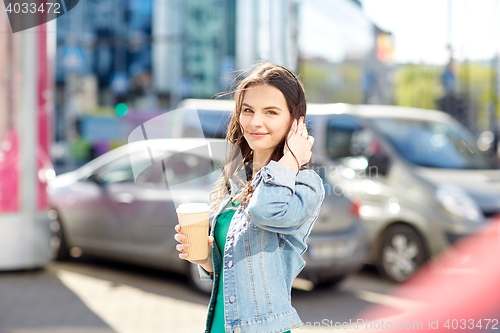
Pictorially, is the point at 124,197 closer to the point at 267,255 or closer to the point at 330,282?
the point at 330,282

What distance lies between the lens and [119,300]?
509cm

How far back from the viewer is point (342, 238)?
5.30 m

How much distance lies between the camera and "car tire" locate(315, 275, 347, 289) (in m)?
5.64

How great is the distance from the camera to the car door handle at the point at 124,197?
552 cm

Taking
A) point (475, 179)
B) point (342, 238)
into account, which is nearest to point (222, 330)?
point (342, 238)

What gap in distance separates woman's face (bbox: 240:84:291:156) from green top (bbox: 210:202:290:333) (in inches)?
10.6

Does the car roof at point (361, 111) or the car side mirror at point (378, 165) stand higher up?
the car roof at point (361, 111)

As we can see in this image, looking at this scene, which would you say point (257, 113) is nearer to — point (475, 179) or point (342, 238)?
point (342, 238)

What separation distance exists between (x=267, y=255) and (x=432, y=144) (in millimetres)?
5262

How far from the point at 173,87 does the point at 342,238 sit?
37318mm

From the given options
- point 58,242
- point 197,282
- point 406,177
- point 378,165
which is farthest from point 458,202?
point 58,242

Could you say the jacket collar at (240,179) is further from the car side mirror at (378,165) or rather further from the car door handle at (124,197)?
the car side mirror at (378,165)

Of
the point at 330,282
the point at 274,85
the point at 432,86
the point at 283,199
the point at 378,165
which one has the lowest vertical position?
the point at 330,282

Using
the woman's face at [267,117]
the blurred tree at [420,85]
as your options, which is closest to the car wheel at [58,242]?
the woman's face at [267,117]
